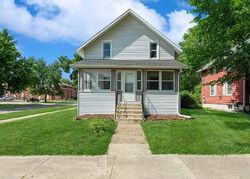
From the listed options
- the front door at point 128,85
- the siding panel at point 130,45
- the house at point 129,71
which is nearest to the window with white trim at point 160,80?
the house at point 129,71

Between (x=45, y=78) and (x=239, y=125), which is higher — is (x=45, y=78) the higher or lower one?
the higher one

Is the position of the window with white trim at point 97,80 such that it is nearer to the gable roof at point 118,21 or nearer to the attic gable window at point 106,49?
the attic gable window at point 106,49

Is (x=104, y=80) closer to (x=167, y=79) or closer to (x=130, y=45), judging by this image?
(x=130, y=45)

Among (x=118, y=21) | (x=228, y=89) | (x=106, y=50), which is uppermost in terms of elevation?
(x=118, y=21)

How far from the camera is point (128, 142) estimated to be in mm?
10914

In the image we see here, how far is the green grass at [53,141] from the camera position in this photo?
9.30 m

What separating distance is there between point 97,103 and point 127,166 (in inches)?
453

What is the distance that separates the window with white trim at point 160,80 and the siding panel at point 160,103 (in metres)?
0.86

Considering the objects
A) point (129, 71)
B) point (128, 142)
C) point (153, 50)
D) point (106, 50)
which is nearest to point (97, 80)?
point (129, 71)

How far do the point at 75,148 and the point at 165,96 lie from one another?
1044cm

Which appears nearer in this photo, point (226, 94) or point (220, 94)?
point (226, 94)

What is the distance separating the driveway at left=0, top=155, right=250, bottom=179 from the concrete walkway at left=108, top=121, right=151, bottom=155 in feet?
2.25

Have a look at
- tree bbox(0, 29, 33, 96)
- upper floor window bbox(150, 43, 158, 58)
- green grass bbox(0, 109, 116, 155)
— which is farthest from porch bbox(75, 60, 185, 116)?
tree bbox(0, 29, 33, 96)

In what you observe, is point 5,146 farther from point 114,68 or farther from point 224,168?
point 114,68
